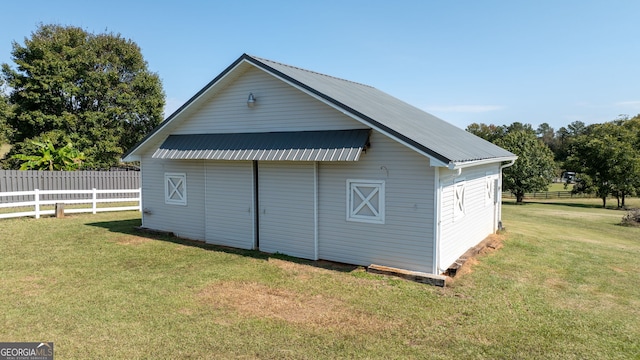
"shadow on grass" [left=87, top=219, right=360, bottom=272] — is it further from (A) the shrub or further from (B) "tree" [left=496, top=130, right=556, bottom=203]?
(B) "tree" [left=496, top=130, right=556, bottom=203]

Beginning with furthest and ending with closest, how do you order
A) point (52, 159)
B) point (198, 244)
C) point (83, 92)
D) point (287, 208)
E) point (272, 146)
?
1. point (83, 92)
2. point (52, 159)
3. point (198, 244)
4. point (287, 208)
5. point (272, 146)

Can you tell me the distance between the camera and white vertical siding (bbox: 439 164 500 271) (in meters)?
8.74

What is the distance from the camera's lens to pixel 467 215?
10562 millimetres

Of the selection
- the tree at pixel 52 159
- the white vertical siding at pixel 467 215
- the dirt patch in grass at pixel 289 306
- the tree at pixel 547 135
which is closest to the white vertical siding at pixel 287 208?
the dirt patch in grass at pixel 289 306

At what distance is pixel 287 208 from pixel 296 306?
365 centimetres

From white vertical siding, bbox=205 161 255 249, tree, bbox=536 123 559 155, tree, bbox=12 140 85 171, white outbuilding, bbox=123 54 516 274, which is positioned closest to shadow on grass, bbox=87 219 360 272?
white outbuilding, bbox=123 54 516 274

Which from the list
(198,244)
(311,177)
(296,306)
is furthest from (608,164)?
(296,306)

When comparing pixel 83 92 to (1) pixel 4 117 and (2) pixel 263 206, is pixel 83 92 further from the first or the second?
(2) pixel 263 206

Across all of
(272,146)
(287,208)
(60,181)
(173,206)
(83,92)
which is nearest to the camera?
(272,146)

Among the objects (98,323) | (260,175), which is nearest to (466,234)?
(260,175)

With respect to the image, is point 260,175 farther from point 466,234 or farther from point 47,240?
point 47,240

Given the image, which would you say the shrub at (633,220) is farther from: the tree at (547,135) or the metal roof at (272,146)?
the tree at (547,135)

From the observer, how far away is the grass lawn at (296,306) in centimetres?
552

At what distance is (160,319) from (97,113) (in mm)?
30094
